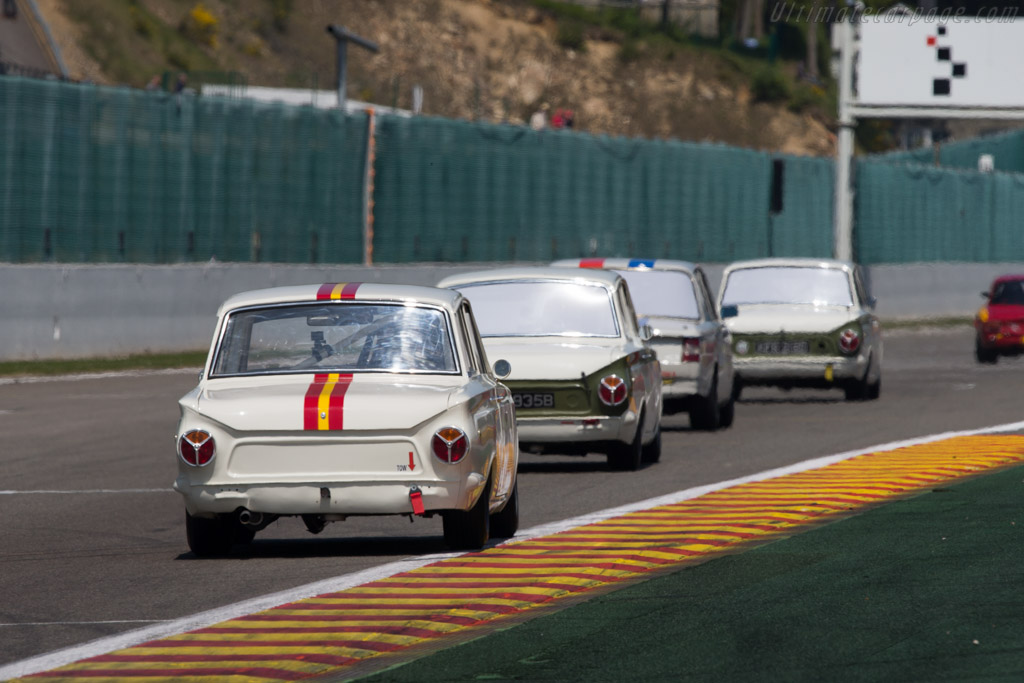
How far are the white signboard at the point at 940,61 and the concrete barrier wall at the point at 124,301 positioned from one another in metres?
21.1

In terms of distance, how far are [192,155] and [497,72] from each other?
69.8 meters

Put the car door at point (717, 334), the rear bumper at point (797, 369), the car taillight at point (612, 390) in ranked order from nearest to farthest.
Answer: the car taillight at point (612, 390), the car door at point (717, 334), the rear bumper at point (797, 369)

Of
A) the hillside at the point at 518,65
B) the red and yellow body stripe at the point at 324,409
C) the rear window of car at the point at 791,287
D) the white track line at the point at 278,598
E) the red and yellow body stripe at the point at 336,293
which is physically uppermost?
the hillside at the point at 518,65

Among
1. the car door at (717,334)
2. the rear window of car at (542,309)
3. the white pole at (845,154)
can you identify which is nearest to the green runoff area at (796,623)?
the rear window of car at (542,309)

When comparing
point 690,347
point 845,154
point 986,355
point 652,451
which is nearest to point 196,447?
point 652,451

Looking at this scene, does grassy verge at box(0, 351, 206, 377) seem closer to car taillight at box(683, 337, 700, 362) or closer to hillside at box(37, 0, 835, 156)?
car taillight at box(683, 337, 700, 362)

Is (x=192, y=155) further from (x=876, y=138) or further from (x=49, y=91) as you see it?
(x=876, y=138)

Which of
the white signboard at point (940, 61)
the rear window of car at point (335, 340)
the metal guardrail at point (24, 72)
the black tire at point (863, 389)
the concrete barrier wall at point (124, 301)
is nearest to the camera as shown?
the rear window of car at point (335, 340)

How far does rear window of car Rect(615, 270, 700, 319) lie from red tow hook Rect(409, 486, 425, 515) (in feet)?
29.4

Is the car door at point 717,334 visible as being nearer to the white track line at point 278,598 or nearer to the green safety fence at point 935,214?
the white track line at point 278,598

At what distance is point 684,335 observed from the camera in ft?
59.6

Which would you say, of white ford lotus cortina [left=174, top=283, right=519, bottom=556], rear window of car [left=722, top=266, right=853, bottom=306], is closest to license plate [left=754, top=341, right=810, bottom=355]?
rear window of car [left=722, top=266, right=853, bottom=306]

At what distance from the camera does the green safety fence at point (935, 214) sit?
169ft

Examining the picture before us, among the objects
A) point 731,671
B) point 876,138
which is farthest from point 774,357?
point 876,138
